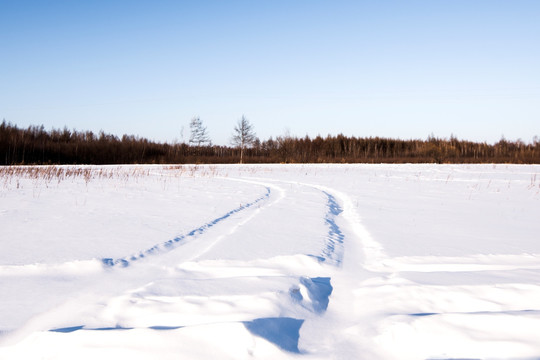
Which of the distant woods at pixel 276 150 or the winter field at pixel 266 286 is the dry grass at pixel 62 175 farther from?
the distant woods at pixel 276 150

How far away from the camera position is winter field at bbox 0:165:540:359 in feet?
4.77

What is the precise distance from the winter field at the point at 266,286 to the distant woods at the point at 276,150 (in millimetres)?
20326

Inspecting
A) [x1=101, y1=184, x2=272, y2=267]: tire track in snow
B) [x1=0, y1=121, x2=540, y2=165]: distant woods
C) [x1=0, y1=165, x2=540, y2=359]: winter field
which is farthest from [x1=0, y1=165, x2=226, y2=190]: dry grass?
[x1=0, y1=121, x2=540, y2=165]: distant woods

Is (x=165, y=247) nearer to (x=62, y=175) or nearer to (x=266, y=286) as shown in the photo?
(x=266, y=286)

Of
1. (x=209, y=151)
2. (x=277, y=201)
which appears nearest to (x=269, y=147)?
(x=209, y=151)

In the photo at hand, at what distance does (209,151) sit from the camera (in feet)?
112

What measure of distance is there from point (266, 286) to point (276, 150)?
2947cm

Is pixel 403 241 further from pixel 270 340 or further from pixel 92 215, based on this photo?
pixel 92 215

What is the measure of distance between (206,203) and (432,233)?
365cm

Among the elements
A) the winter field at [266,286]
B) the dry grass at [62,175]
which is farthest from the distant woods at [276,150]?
the winter field at [266,286]

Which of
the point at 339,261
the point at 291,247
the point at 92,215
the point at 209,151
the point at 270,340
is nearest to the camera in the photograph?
the point at 270,340

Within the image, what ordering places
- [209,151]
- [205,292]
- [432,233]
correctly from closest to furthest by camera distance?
[205,292] < [432,233] < [209,151]

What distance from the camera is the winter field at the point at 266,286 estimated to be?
4.77ft

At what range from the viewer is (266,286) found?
→ 7.14ft
